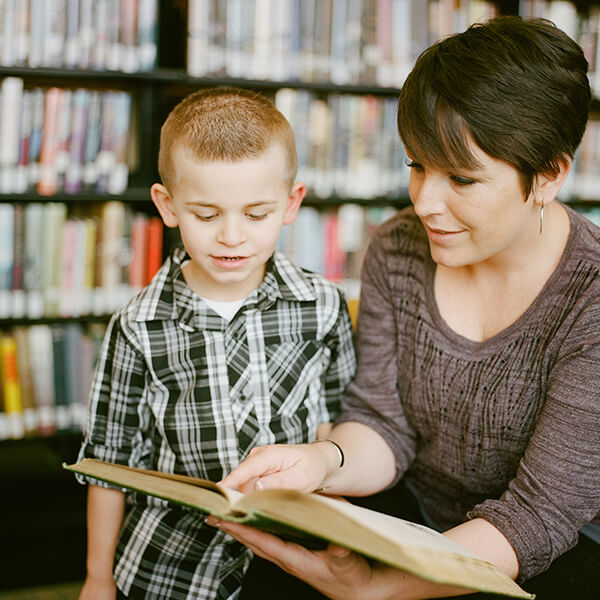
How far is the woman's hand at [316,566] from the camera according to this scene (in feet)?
2.89

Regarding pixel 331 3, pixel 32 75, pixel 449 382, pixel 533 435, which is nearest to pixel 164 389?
pixel 449 382

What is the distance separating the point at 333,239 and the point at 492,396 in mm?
1251

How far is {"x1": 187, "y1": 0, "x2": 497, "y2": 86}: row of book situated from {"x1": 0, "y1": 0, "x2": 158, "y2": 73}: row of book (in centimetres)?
13

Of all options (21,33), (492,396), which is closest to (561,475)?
(492,396)

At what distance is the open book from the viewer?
60 cm

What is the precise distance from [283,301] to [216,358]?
154 millimetres

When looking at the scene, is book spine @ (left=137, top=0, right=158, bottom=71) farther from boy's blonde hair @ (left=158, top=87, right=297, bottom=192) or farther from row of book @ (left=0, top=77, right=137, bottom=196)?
boy's blonde hair @ (left=158, top=87, right=297, bottom=192)

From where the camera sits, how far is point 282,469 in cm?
95

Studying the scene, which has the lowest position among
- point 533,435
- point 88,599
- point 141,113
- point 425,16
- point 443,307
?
point 88,599

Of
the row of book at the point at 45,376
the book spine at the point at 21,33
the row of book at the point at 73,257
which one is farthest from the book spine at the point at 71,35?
the row of book at the point at 45,376

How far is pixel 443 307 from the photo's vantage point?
1.17 metres

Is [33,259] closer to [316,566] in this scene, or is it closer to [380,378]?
[380,378]

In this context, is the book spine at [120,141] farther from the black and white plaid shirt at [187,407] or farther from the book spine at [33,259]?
the black and white plaid shirt at [187,407]

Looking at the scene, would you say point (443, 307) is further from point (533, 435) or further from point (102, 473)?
point (102, 473)
